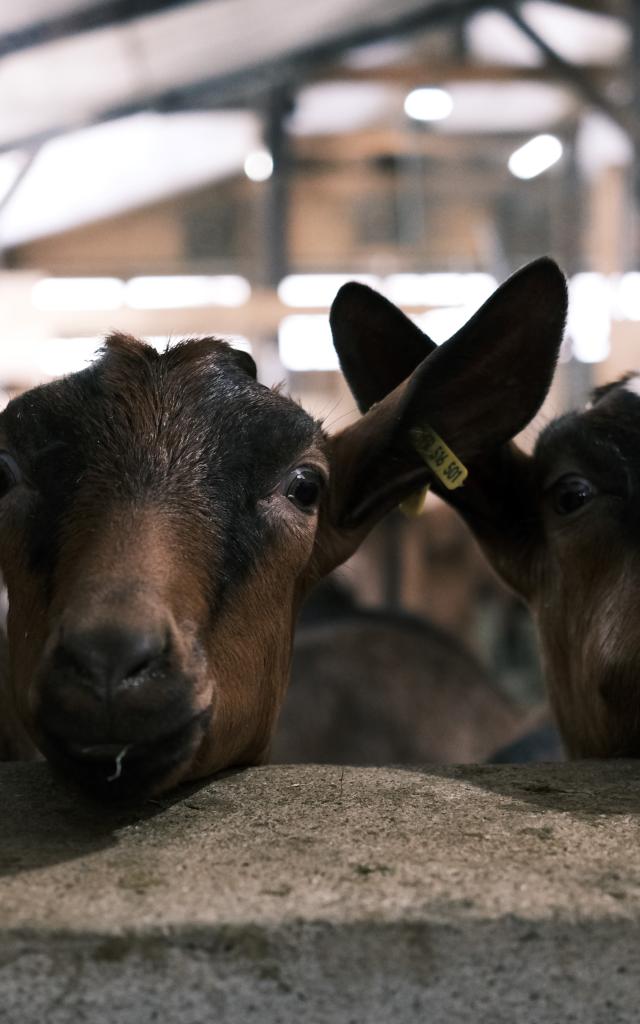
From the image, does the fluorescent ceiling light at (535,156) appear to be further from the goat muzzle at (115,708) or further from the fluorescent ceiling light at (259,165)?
the goat muzzle at (115,708)

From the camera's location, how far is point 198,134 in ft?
38.4

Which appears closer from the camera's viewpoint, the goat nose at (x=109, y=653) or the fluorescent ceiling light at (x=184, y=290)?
the goat nose at (x=109, y=653)

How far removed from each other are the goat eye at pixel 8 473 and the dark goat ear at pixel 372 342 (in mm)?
1052

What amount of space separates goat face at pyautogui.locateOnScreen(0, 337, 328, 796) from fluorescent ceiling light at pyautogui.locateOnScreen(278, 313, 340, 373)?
6.91m

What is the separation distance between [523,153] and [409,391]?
10.2 meters

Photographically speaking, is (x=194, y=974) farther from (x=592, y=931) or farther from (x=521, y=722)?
(x=521, y=722)

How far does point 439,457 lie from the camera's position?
2.86m

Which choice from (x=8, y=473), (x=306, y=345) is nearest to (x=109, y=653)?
(x=8, y=473)

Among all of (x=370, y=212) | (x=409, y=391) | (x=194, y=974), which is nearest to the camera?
(x=194, y=974)

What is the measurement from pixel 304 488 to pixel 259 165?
35.2 feet

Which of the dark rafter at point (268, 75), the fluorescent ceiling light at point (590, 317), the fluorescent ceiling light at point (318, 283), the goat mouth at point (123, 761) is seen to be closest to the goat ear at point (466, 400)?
the goat mouth at point (123, 761)

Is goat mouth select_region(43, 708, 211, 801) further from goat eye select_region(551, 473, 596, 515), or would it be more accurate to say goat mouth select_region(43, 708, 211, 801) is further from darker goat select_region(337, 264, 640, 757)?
goat eye select_region(551, 473, 596, 515)

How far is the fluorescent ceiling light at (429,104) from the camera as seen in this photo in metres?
11.1

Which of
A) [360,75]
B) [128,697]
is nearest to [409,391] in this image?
[128,697]
